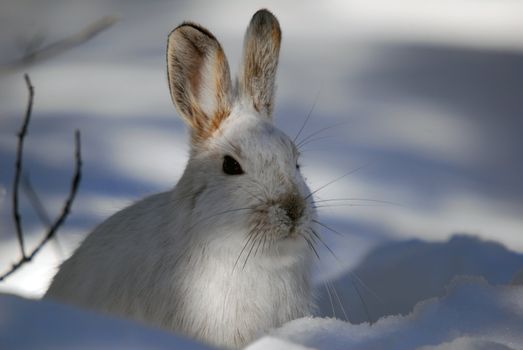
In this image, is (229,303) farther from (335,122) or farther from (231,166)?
(335,122)

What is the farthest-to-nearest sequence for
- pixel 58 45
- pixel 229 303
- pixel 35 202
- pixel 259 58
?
pixel 35 202
pixel 259 58
pixel 58 45
pixel 229 303


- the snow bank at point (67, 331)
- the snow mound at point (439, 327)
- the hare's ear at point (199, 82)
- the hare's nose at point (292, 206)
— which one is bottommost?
the snow bank at point (67, 331)

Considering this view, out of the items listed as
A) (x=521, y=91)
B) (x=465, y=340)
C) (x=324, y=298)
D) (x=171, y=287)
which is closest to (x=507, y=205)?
(x=521, y=91)

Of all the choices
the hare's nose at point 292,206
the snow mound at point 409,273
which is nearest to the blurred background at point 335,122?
the snow mound at point 409,273

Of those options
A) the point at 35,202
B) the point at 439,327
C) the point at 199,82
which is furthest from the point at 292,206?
the point at 35,202

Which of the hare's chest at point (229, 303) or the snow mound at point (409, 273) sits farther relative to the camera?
the snow mound at point (409, 273)

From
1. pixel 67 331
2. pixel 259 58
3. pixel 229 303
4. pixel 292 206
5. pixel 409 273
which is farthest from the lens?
pixel 409 273

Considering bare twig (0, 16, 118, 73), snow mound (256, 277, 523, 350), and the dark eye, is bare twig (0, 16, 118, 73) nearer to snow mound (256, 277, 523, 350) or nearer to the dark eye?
the dark eye

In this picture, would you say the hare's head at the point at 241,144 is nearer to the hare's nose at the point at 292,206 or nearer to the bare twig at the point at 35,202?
the hare's nose at the point at 292,206
